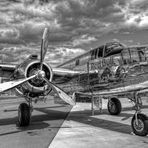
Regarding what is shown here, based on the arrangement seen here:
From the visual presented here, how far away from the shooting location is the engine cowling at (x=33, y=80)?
970 cm

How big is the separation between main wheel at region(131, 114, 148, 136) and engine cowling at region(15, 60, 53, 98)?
4.07m

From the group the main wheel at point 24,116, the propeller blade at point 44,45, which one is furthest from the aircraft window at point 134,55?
the main wheel at point 24,116

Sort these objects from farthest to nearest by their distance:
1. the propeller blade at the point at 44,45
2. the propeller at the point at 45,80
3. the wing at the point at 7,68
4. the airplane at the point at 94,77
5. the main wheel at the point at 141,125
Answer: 1. the wing at the point at 7,68
2. the propeller blade at the point at 44,45
3. the propeller at the point at 45,80
4. the airplane at the point at 94,77
5. the main wheel at the point at 141,125

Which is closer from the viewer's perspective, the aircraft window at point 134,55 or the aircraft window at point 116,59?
the aircraft window at point 134,55

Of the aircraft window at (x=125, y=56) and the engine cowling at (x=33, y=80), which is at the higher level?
the aircraft window at (x=125, y=56)

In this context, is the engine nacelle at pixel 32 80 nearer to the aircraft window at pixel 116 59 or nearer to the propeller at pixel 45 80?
the propeller at pixel 45 80

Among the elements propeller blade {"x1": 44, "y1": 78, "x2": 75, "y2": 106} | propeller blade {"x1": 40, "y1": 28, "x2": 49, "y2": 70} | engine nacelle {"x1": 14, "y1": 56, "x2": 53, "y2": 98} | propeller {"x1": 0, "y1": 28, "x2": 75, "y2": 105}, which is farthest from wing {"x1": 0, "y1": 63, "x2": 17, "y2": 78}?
propeller blade {"x1": 44, "y1": 78, "x2": 75, "y2": 106}

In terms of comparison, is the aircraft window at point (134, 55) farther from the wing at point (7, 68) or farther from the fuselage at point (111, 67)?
the wing at point (7, 68)

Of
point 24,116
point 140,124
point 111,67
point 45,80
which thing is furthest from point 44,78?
point 140,124

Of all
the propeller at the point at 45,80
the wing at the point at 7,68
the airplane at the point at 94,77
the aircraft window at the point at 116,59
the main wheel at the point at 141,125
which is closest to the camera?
the main wheel at the point at 141,125

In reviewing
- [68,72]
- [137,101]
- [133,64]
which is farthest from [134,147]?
[68,72]

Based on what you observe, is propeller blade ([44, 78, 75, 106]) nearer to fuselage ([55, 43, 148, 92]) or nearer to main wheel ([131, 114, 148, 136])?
fuselage ([55, 43, 148, 92])

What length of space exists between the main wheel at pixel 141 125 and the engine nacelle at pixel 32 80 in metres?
4.07

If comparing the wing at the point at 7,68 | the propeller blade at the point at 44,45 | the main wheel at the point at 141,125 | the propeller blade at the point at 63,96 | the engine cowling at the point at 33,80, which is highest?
the propeller blade at the point at 44,45
